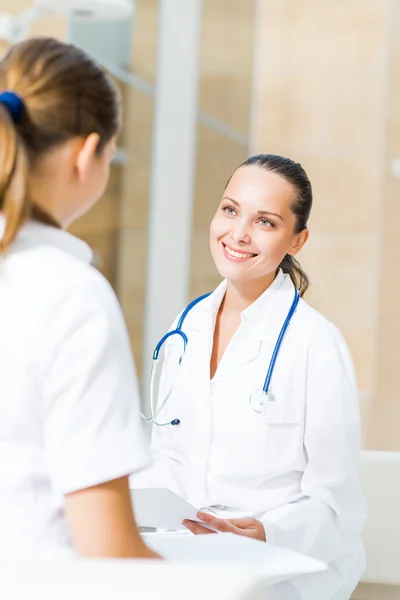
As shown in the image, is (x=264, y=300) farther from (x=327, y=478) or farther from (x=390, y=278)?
(x=390, y=278)

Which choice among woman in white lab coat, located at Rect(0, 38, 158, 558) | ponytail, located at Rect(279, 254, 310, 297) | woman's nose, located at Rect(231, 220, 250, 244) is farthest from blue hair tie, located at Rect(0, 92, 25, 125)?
ponytail, located at Rect(279, 254, 310, 297)

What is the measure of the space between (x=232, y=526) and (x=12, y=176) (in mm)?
635

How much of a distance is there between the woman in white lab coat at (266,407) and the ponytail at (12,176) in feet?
1.94

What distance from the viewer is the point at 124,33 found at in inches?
126

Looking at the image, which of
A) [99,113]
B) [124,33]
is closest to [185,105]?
[124,33]

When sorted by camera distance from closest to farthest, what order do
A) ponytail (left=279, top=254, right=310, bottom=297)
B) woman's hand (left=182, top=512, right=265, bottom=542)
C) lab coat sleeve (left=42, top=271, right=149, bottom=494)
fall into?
lab coat sleeve (left=42, top=271, right=149, bottom=494) → woman's hand (left=182, top=512, right=265, bottom=542) → ponytail (left=279, top=254, right=310, bottom=297)

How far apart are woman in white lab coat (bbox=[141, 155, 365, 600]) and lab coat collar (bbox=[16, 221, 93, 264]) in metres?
0.51

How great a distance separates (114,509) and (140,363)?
8.22 ft

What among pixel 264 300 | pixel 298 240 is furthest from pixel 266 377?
pixel 298 240

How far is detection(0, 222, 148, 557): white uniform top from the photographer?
830mm

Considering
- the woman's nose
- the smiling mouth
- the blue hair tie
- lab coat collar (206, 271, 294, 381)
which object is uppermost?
the blue hair tie

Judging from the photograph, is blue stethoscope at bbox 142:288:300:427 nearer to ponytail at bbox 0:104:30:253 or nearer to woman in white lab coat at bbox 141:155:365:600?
woman in white lab coat at bbox 141:155:365:600

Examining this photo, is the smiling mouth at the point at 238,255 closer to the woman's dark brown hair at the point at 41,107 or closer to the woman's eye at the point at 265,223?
the woman's eye at the point at 265,223

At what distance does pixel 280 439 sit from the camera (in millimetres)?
1394
